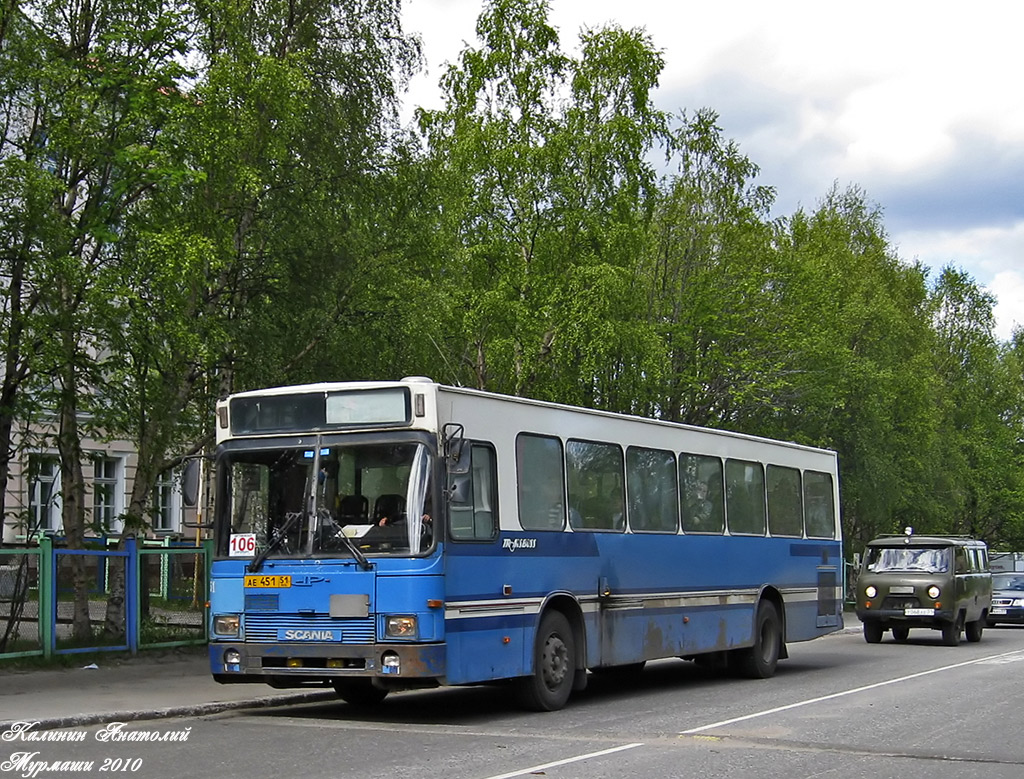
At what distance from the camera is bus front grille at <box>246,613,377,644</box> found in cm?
1266

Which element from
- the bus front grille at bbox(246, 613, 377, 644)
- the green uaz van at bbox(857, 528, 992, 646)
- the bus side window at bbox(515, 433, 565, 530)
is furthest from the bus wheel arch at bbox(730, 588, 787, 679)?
the green uaz van at bbox(857, 528, 992, 646)

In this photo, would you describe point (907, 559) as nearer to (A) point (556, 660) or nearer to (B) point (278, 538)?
(A) point (556, 660)

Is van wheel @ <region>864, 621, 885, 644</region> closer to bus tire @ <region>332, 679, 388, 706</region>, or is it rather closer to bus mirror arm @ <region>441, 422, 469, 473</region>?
bus tire @ <region>332, 679, 388, 706</region>

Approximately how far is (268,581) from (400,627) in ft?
4.88

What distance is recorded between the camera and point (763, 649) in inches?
766

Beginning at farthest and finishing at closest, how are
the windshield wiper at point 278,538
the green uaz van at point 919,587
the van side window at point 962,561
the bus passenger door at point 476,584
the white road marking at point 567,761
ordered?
the van side window at point 962,561 < the green uaz van at point 919,587 < the windshield wiper at point 278,538 < the bus passenger door at point 476,584 < the white road marking at point 567,761

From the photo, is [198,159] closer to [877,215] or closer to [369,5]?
[369,5]

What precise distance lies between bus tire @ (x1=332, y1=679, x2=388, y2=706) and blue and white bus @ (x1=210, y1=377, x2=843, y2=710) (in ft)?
0.10

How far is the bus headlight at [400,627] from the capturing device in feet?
41.0

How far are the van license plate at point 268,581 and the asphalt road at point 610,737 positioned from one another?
1299 mm

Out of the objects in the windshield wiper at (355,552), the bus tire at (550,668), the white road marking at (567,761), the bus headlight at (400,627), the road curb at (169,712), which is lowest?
the white road marking at (567,761)

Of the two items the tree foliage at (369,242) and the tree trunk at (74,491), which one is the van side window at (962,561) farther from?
the tree trunk at (74,491)

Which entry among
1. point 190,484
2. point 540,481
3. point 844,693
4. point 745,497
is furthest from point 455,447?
point 745,497

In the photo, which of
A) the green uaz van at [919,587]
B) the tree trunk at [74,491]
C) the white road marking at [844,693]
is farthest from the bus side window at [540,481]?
the green uaz van at [919,587]
